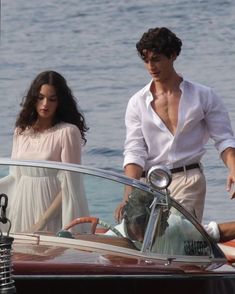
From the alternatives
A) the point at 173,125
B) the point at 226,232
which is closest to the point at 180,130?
the point at 173,125

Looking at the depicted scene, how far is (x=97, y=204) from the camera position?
19.4 feet

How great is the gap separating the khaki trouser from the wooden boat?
860mm

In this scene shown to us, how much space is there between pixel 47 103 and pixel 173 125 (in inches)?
24.5

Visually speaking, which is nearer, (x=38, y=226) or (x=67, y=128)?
(x=38, y=226)

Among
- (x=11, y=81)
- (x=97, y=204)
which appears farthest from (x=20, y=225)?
(x=11, y=81)

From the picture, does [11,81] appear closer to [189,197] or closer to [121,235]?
[189,197]

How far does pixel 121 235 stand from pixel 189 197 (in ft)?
3.70

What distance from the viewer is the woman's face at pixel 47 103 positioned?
7.05 m

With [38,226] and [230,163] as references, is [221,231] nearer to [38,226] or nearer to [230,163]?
[230,163]

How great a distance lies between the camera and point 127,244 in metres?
5.82

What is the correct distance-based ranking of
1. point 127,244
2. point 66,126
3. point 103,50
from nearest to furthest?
point 127,244 → point 66,126 → point 103,50

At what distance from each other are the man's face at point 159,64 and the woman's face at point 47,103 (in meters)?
0.50

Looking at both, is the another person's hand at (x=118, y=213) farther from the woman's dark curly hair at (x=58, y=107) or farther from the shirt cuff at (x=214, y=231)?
the woman's dark curly hair at (x=58, y=107)

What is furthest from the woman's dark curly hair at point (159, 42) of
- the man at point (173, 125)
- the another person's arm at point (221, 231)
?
the another person's arm at point (221, 231)
